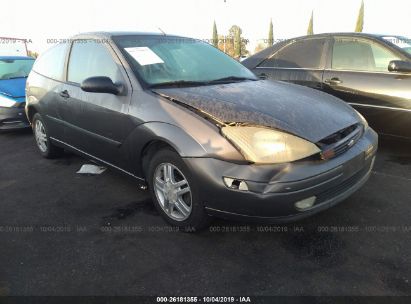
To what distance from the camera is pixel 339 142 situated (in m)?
2.51

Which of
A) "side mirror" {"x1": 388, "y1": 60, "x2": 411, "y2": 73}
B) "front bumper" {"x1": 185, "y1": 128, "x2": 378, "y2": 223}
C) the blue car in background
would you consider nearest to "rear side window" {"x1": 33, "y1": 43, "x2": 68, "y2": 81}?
the blue car in background

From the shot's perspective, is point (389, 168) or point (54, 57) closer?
point (389, 168)

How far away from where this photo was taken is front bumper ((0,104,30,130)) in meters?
5.88

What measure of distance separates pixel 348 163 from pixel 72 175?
306 centimetres

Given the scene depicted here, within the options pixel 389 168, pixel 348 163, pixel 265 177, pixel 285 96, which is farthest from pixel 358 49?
pixel 265 177

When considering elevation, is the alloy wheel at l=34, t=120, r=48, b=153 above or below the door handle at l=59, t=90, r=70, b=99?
below

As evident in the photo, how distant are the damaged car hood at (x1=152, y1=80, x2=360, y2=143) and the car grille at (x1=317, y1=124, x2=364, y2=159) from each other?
0.13 feet

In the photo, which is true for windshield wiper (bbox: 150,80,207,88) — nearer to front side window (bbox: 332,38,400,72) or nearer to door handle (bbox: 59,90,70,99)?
door handle (bbox: 59,90,70,99)

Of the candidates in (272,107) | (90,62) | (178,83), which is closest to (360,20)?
(90,62)

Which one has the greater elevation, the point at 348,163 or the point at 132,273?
the point at 348,163

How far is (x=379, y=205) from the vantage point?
3.12 m

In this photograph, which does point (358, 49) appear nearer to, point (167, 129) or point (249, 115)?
point (249, 115)

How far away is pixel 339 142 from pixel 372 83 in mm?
2197

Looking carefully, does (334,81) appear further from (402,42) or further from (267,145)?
(267,145)
